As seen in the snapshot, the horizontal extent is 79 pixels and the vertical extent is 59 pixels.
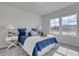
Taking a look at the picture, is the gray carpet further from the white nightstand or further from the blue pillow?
the blue pillow

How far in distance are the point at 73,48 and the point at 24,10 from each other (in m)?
1.26

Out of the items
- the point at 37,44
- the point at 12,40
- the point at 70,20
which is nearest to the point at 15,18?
the point at 12,40

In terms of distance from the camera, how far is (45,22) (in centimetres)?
183

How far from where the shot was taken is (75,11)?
66.0 inches

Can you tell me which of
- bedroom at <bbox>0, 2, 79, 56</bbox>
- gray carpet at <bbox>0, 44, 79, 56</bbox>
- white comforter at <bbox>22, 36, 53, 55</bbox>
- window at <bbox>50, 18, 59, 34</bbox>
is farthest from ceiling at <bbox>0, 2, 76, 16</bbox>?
gray carpet at <bbox>0, 44, 79, 56</bbox>

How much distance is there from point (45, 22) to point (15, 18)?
0.62 meters

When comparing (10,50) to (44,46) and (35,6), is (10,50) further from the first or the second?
(35,6)

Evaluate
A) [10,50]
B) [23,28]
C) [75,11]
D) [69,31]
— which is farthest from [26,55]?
[75,11]

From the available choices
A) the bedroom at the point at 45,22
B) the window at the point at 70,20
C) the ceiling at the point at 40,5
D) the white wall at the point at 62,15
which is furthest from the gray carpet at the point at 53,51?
the ceiling at the point at 40,5

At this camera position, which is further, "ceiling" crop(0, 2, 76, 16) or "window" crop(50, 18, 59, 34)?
"window" crop(50, 18, 59, 34)

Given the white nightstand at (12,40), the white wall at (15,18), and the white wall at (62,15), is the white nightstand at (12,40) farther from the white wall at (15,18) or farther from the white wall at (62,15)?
the white wall at (62,15)

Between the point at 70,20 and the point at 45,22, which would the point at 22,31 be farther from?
the point at 70,20

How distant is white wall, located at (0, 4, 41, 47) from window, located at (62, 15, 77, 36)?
52 cm

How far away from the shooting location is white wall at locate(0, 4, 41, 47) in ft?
5.51
